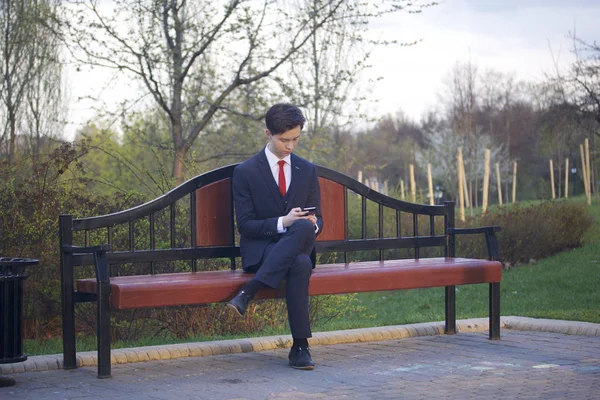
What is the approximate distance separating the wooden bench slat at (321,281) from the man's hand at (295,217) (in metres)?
0.37

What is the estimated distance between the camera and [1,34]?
18.9 meters

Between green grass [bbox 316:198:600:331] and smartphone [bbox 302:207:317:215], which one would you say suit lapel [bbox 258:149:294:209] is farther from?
green grass [bbox 316:198:600:331]

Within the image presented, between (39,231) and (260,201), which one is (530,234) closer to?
(39,231)

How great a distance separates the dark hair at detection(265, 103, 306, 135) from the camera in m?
5.49

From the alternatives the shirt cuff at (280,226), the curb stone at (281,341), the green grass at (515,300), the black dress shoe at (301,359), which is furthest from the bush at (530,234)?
the black dress shoe at (301,359)

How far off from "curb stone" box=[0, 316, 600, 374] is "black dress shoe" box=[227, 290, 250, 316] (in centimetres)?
72

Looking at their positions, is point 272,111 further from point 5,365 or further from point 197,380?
A: point 5,365

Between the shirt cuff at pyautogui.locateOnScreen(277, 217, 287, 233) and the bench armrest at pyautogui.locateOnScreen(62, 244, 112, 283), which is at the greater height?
the shirt cuff at pyautogui.locateOnScreen(277, 217, 287, 233)

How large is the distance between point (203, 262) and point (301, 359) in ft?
7.93

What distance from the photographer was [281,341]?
5.97 metres

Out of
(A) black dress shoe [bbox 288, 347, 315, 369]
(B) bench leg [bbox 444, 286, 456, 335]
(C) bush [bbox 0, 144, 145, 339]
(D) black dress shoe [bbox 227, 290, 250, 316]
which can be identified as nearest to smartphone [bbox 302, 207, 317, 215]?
(D) black dress shoe [bbox 227, 290, 250, 316]

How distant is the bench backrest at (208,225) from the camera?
5539mm

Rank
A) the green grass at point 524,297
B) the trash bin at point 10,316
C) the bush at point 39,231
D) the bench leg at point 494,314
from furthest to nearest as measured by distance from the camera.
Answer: the green grass at point 524,297 → the bush at point 39,231 → the bench leg at point 494,314 → the trash bin at point 10,316

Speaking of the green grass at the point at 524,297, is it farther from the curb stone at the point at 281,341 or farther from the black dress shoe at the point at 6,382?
the black dress shoe at the point at 6,382
